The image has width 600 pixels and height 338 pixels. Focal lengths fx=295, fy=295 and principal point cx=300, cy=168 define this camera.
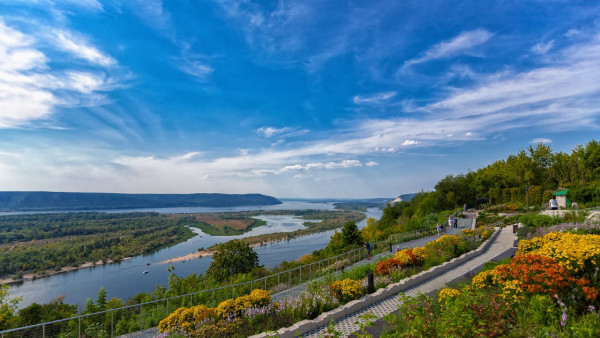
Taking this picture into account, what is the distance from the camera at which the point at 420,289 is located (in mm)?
10148

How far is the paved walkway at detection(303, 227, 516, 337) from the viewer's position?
7.42 metres

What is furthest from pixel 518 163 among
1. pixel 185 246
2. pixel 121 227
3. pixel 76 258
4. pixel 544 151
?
pixel 121 227

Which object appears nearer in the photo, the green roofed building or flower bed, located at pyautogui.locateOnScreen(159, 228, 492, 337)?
flower bed, located at pyautogui.locateOnScreen(159, 228, 492, 337)

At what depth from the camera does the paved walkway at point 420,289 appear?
742 cm

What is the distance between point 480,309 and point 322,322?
152 inches

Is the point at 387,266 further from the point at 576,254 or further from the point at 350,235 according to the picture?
the point at 350,235

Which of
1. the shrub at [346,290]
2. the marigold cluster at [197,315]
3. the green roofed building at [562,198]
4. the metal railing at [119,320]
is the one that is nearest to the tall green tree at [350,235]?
the metal railing at [119,320]

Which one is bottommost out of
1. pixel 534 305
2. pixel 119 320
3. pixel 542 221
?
pixel 119 320

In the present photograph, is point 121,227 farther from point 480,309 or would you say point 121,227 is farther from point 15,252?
point 480,309

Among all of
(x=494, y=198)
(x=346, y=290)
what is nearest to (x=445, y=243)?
(x=346, y=290)

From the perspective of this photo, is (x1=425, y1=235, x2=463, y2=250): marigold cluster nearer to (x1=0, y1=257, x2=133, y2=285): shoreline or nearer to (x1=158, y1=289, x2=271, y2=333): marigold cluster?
(x1=158, y1=289, x2=271, y2=333): marigold cluster

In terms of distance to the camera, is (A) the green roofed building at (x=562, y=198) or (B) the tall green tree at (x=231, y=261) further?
(B) the tall green tree at (x=231, y=261)

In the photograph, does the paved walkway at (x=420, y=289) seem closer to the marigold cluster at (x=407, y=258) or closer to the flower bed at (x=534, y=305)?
the marigold cluster at (x=407, y=258)

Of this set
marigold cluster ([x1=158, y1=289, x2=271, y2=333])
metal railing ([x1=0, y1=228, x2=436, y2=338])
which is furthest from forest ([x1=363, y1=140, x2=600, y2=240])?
marigold cluster ([x1=158, y1=289, x2=271, y2=333])
